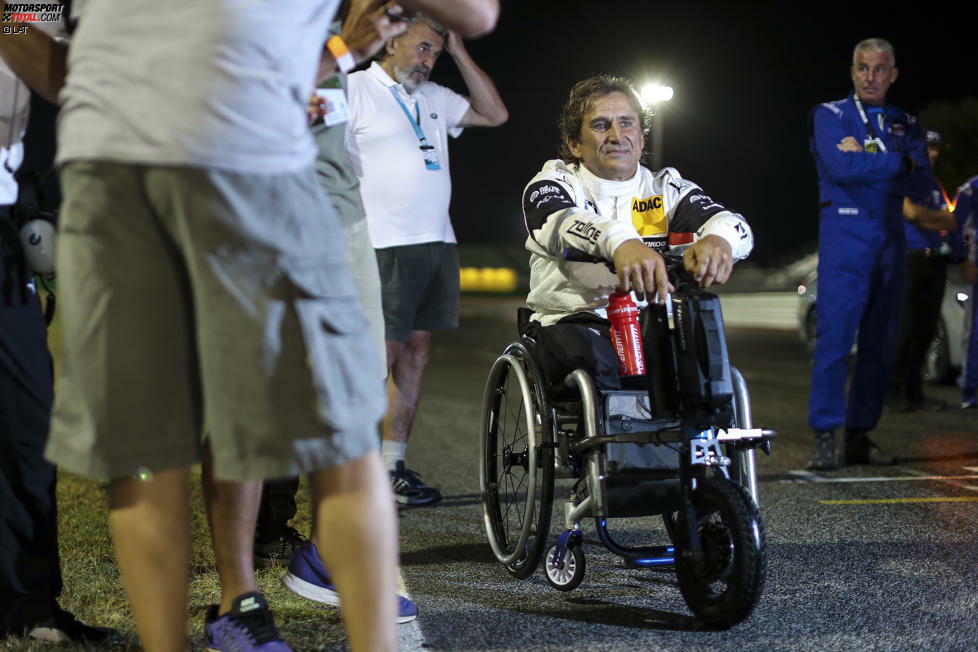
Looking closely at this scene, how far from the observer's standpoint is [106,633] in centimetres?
280

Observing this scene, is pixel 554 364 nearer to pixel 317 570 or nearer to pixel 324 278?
pixel 317 570

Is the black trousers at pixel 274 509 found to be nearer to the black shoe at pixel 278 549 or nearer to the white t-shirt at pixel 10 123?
the black shoe at pixel 278 549

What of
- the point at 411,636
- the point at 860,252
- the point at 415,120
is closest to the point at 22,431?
the point at 411,636

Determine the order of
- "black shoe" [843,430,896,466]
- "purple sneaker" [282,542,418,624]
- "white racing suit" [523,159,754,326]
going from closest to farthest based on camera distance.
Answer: "purple sneaker" [282,542,418,624], "white racing suit" [523,159,754,326], "black shoe" [843,430,896,466]

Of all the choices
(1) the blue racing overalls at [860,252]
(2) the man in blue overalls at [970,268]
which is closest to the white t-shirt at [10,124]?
(1) the blue racing overalls at [860,252]

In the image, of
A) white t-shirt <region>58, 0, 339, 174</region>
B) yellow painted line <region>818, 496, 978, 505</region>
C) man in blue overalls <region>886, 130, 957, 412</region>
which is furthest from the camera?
man in blue overalls <region>886, 130, 957, 412</region>

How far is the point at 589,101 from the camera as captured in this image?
3771mm

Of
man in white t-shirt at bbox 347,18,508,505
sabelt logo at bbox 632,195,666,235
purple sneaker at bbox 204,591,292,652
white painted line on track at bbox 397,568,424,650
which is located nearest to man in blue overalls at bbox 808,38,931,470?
man in white t-shirt at bbox 347,18,508,505

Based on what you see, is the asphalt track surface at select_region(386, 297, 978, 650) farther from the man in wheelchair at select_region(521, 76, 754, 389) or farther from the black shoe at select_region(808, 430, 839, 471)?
the man in wheelchair at select_region(521, 76, 754, 389)

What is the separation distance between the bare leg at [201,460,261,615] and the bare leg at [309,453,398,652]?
62 centimetres

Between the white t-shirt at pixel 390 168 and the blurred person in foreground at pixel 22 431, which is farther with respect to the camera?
the white t-shirt at pixel 390 168

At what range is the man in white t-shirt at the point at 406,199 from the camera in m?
4.94

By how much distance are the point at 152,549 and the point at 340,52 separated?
44.4 inches

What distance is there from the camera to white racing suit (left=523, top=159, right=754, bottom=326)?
354 cm
